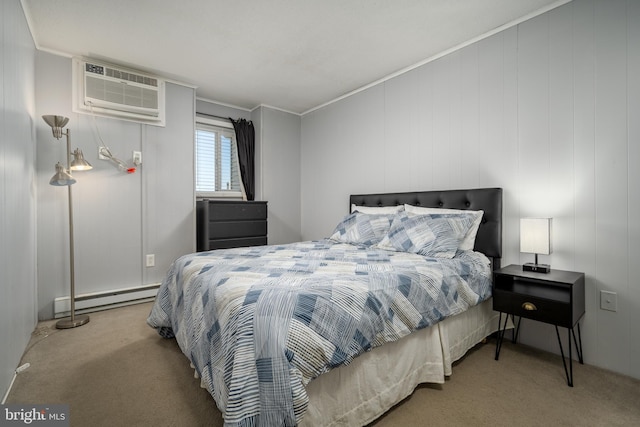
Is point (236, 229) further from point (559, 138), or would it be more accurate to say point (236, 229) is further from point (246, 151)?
point (559, 138)

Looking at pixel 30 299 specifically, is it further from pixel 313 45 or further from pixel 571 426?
pixel 571 426

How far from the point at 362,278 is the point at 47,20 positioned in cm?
302

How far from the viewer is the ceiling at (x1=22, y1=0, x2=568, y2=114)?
2117mm

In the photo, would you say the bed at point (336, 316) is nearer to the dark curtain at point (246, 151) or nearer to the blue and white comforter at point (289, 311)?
the blue and white comforter at point (289, 311)

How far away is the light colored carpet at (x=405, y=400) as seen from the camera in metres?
1.41

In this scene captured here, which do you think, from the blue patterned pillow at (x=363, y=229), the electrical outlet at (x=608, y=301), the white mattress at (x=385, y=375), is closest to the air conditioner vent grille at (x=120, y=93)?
the blue patterned pillow at (x=363, y=229)

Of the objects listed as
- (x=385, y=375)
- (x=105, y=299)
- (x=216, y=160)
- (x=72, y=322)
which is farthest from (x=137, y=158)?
(x=385, y=375)

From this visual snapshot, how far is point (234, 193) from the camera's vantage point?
4.19 metres

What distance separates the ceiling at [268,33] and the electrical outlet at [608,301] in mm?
1949

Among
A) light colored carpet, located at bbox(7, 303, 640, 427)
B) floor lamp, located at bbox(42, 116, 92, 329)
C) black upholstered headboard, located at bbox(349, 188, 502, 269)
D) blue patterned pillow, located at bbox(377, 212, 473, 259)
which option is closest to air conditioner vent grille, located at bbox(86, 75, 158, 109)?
floor lamp, located at bbox(42, 116, 92, 329)

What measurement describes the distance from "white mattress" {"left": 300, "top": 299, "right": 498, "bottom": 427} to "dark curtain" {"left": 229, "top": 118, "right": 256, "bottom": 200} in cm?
308

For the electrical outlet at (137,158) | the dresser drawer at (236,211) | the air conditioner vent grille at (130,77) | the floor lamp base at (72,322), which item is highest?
the air conditioner vent grille at (130,77)

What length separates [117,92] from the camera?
117 inches

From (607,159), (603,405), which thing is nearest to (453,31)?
(607,159)
